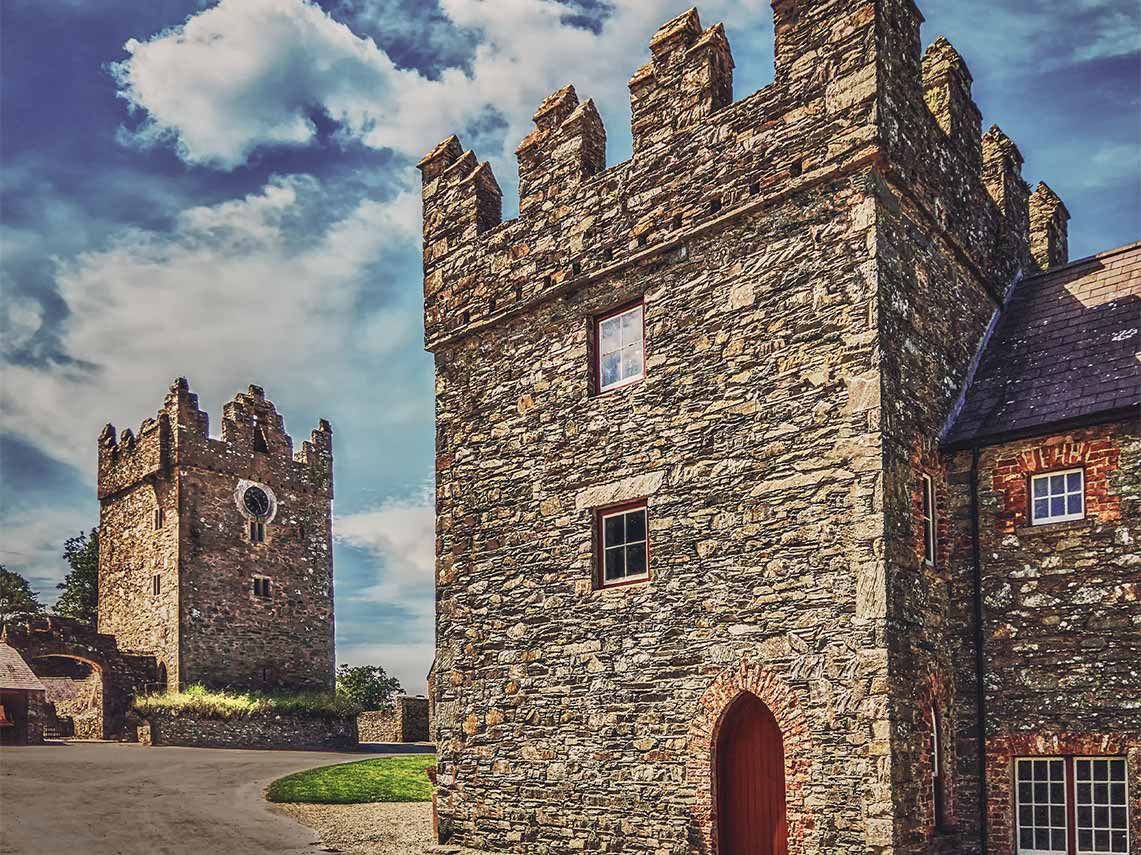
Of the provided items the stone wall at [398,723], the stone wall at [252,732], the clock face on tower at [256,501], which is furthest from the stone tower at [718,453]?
the clock face on tower at [256,501]

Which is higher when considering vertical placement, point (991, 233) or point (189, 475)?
point (991, 233)

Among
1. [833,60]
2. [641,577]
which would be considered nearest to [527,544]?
[641,577]

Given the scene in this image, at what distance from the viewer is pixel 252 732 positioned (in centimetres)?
3166

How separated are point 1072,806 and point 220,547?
96.9 feet

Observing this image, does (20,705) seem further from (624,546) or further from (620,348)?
(620,348)

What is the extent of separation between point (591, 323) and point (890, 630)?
5.88 m

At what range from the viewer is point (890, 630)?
11.3 metres

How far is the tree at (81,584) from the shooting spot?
48.8 metres

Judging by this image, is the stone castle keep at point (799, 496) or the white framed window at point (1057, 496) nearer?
the stone castle keep at point (799, 496)

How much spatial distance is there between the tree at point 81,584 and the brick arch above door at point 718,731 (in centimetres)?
4257

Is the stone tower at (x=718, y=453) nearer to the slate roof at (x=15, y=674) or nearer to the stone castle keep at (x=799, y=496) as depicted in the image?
the stone castle keep at (x=799, y=496)

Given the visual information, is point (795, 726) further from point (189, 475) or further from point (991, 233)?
point (189, 475)

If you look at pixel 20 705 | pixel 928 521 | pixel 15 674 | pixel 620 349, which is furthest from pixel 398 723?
pixel 928 521

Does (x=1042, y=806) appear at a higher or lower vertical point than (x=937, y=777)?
lower
